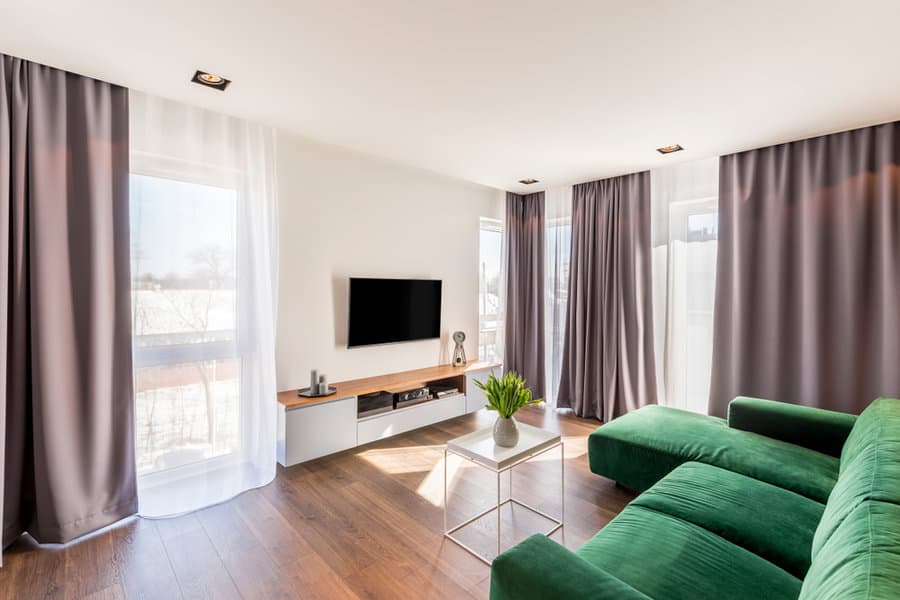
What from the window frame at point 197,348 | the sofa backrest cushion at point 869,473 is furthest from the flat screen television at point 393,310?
the sofa backrest cushion at point 869,473

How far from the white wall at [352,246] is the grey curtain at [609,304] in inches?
47.0

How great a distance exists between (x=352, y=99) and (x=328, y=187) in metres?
1.19

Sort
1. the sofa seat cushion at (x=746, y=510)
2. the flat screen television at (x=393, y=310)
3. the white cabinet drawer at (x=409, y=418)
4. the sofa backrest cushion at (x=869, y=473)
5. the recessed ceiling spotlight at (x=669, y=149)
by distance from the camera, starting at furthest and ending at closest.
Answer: the flat screen television at (x=393, y=310) → the white cabinet drawer at (x=409, y=418) → the recessed ceiling spotlight at (x=669, y=149) → the sofa seat cushion at (x=746, y=510) → the sofa backrest cushion at (x=869, y=473)

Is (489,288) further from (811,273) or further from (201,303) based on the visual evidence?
(201,303)

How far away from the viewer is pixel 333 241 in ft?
12.3

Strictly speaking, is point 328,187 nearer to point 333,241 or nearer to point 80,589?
point 333,241

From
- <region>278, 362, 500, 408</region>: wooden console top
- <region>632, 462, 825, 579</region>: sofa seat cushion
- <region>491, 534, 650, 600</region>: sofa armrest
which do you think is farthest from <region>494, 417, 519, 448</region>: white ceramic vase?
<region>278, 362, 500, 408</region>: wooden console top

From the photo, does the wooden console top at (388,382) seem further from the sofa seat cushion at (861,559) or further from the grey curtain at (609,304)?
the sofa seat cushion at (861,559)

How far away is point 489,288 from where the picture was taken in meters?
5.22

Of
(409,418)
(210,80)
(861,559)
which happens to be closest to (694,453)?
(861,559)

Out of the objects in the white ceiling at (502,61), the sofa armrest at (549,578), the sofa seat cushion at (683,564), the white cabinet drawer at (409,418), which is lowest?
the white cabinet drawer at (409,418)

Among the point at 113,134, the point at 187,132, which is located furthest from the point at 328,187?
the point at 113,134

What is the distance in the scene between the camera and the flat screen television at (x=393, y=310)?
12.6 ft

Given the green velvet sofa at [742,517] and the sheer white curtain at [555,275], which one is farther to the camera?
the sheer white curtain at [555,275]
